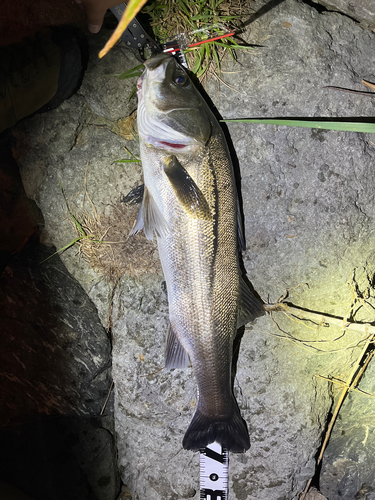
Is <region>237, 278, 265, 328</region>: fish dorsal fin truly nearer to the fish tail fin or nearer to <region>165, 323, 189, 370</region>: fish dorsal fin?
<region>165, 323, 189, 370</region>: fish dorsal fin

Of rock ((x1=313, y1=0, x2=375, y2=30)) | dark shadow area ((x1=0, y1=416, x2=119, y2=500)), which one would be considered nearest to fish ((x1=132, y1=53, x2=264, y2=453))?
dark shadow area ((x1=0, y1=416, x2=119, y2=500))

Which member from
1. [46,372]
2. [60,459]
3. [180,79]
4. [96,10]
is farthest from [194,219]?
[60,459]

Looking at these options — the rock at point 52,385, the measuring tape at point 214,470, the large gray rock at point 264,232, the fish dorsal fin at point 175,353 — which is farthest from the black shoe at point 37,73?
the measuring tape at point 214,470

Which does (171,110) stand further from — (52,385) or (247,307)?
(52,385)

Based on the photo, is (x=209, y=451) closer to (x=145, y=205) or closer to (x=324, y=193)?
(x=145, y=205)

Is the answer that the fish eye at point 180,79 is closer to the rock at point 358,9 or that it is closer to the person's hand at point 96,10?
the person's hand at point 96,10

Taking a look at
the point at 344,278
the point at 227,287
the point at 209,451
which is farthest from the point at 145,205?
the point at 209,451
